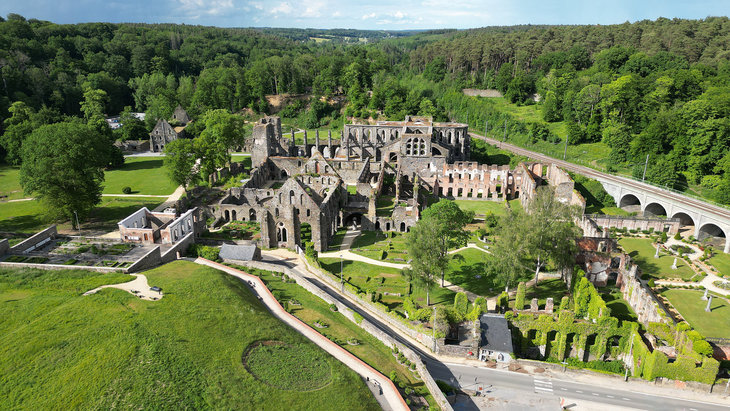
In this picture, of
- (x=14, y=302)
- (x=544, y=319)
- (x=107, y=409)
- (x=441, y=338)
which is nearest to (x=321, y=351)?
(x=441, y=338)

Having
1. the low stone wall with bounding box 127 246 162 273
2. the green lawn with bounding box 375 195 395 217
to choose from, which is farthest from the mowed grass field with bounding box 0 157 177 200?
the green lawn with bounding box 375 195 395 217

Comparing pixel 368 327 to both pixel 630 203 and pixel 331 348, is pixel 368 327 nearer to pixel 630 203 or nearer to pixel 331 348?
pixel 331 348

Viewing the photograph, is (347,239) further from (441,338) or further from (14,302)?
(14,302)

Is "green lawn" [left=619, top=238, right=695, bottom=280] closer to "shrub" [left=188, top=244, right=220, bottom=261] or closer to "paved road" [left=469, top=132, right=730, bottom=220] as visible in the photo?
"paved road" [left=469, top=132, right=730, bottom=220]

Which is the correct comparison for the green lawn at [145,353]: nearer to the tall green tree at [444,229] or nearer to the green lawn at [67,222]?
the tall green tree at [444,229]

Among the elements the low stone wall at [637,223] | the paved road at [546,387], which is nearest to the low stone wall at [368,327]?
the paved road at [546,387]

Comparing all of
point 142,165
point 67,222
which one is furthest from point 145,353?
point 142,165
